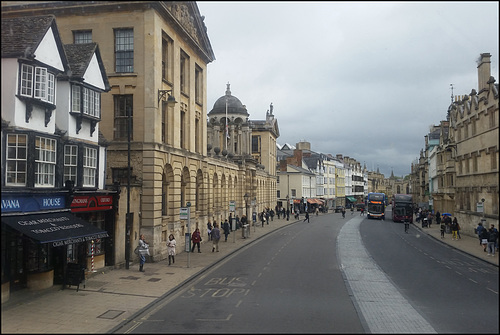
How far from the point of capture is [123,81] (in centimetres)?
2452

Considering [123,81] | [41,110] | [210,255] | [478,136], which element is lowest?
[210,255]

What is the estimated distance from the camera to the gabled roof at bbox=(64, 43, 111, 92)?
18.3 meters

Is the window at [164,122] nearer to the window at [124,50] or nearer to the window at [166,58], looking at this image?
the window at [166,58]

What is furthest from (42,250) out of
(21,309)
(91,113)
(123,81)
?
(123,81)

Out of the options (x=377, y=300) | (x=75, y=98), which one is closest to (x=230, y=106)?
(x=75, y=98)

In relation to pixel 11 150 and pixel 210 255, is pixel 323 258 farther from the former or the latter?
pixel 11 150

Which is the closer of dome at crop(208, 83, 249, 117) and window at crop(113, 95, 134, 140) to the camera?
window at crop(113, 95, 134, 140)

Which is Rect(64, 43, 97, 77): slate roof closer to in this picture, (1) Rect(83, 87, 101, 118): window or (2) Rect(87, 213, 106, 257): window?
(1) Rect(83, 87, 101, 118): window

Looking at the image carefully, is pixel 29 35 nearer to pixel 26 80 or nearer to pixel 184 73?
pixel 26 80

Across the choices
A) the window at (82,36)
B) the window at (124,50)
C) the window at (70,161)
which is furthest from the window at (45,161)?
the window at (82,36)

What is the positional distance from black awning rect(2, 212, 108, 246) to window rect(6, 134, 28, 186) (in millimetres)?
1238

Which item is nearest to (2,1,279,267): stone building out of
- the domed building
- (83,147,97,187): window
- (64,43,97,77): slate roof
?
(83,147,97,187): window

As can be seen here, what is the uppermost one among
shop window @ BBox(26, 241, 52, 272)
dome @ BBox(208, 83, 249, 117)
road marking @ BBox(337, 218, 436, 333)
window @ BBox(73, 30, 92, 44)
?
dome @ BBox(208, 83, 249, 117)

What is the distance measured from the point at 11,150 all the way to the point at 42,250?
3.92 m
